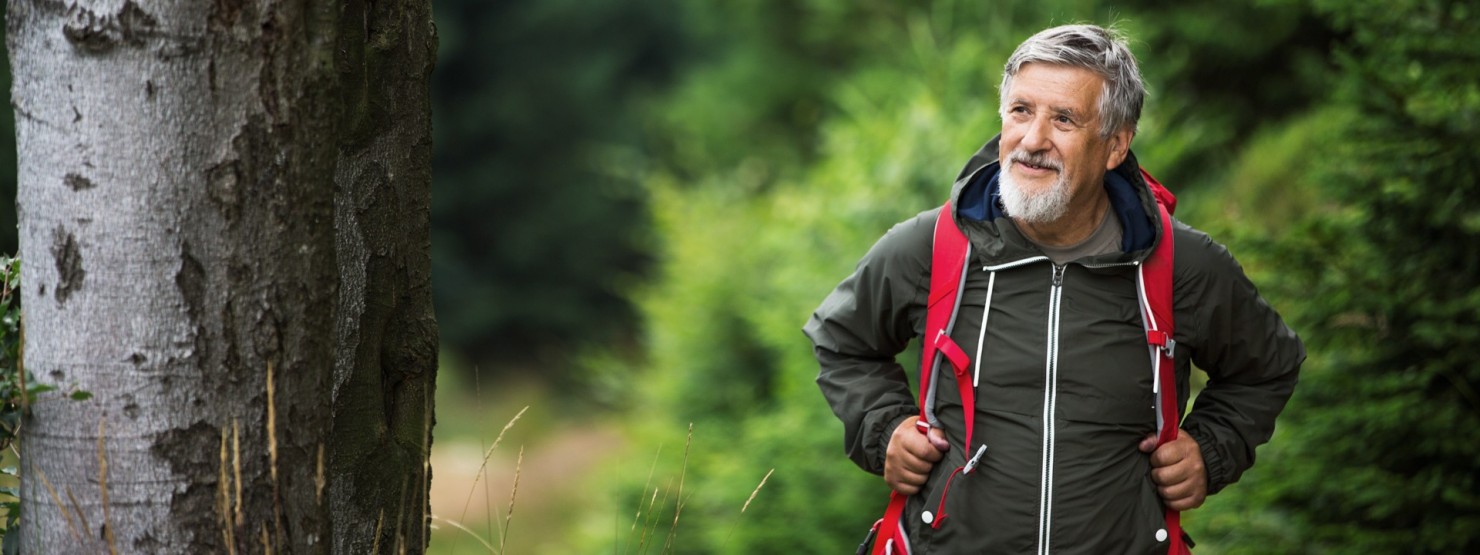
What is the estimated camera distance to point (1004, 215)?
288 cm

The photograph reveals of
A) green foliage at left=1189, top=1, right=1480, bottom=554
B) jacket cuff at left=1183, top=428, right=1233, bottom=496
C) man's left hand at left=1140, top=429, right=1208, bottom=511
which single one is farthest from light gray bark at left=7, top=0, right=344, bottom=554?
green foliage at left=1189, top=1, right=1480, bottom=554

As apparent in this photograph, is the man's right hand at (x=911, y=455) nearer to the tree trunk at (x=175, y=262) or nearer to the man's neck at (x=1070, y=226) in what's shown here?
the man's neck at (x=1070, y=226)

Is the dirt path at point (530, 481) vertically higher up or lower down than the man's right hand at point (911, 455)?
higher up

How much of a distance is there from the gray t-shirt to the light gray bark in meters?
1.47

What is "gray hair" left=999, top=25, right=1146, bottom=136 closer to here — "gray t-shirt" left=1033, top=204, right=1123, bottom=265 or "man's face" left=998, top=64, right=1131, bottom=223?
"man's face" left=998, top=64, right=1131, bottom=223

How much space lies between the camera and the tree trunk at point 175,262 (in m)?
2.10

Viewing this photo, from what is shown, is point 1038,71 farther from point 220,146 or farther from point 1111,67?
point 220,146

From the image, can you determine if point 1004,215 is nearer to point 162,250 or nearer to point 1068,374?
point 1068,374

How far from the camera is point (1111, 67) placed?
2.80 meters

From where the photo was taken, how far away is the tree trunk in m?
2.10

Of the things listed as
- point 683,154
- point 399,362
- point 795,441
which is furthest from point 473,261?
point 399,362

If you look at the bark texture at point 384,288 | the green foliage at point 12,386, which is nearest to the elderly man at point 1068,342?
the bark texture at point 384,288

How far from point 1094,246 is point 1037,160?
0.24m

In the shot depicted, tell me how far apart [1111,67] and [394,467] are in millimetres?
1618
